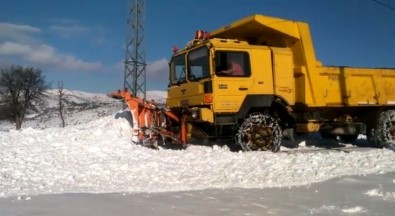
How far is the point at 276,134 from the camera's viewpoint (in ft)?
38.7

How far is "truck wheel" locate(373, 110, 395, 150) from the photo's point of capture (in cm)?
1373

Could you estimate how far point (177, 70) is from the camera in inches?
497

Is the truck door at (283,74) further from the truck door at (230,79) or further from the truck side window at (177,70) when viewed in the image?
the truck side window at (177,70)

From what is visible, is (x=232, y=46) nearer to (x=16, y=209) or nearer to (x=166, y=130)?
(x=166, y=130)

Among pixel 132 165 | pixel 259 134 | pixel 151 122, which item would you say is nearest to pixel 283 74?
pixel 259 134

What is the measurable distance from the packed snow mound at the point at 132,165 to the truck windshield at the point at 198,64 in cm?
198

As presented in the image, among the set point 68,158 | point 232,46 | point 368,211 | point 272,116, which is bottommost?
point 368,211

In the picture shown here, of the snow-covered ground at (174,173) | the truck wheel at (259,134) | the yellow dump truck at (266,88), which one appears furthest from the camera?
the truck wheel at (259,134)

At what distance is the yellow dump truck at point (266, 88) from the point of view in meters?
11.3

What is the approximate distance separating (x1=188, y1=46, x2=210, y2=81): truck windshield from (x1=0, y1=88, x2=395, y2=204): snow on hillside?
1.98m

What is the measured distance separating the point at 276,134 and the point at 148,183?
5.20 meters

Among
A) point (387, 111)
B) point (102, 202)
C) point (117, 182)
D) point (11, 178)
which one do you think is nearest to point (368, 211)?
point (102, 202)

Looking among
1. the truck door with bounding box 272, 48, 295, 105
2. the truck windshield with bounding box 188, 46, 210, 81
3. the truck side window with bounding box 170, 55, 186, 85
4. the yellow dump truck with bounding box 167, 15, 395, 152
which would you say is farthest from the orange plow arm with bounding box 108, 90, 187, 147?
the truck door with bounding box 272, 48, 295, 105

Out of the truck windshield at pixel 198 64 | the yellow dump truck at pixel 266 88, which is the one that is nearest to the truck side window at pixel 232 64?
the yellow dump truck at pixel 266 88
